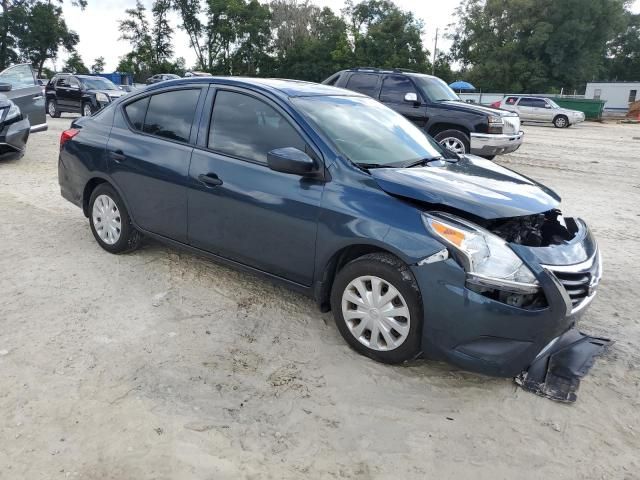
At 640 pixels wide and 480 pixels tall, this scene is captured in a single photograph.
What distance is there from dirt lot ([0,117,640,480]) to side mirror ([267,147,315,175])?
1146mm

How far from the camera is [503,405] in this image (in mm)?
2896

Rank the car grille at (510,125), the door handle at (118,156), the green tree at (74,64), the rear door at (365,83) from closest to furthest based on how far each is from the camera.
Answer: the door handle at (118,156) → the car grille at (510,125) → the rear door at (365,83) → the green tree at (74,64)

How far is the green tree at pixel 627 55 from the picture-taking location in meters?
59.5

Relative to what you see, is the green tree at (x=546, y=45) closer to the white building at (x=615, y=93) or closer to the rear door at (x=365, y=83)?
the white building at (x=615, y=93)

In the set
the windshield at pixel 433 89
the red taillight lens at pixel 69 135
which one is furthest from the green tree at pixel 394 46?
the red taillight lens at pixel 69 135

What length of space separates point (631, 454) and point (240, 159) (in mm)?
2925

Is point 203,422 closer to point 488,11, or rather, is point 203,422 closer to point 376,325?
point 376,325

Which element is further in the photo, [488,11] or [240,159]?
[488,11]

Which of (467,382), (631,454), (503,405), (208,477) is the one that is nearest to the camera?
(208,477)

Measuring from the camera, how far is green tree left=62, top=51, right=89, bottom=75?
188 ft

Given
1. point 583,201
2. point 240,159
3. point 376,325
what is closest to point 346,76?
point 583,201

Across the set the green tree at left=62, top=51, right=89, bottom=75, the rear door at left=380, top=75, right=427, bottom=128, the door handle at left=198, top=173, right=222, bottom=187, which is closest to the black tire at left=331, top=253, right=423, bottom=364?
the door handle at left=198, top=173, right=222, bottom=187

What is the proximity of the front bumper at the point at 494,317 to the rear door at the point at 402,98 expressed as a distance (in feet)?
25.0

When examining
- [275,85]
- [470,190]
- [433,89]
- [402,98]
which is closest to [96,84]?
[402,98]
